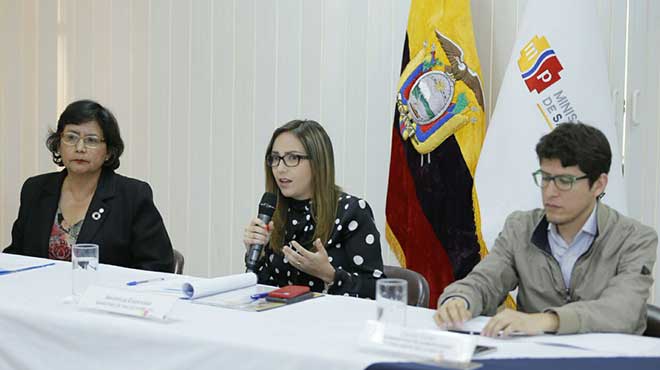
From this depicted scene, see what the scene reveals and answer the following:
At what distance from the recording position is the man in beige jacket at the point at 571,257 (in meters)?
1.92

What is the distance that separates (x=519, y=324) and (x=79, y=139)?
2019 mm

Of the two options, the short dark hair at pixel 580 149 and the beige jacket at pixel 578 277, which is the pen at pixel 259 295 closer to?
the beige jacket at pixel 578 277

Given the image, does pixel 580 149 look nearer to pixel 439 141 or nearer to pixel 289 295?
pixel 289 295

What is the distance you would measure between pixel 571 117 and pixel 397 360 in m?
1.96

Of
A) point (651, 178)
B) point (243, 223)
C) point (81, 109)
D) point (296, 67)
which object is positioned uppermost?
point (296, 67)

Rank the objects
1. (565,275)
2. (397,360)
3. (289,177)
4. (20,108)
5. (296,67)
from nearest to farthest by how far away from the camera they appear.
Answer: (397,360), (565,275), (289,177), (296,67), (20,108)

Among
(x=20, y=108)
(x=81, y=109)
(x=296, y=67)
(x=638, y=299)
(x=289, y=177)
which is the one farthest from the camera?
(x=20, y=108)

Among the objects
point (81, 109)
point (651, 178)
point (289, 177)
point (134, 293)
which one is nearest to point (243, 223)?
point (81, 109)

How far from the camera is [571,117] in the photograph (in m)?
3.23

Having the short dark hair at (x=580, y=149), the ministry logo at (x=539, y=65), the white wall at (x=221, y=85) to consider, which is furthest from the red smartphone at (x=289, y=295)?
the white wall at (x=221, y=85)

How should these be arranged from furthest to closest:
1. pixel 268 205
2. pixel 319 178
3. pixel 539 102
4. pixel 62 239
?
pixel 539 102
pixel 62 239
pixel 319 178
pixel 268 205

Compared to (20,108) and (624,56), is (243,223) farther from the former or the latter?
(624,56)

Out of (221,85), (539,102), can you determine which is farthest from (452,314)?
(221,85)

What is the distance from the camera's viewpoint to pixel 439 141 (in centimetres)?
355
